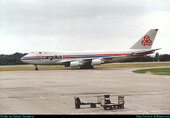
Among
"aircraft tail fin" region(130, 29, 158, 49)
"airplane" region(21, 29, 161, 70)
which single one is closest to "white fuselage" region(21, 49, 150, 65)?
"airplane" region(21, 29, 161, 70)

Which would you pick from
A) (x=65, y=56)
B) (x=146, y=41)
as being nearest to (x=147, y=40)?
(x=146, y=41)

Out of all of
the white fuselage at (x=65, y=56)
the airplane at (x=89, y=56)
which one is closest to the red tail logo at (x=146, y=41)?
the airplane at (x=89, y=56)

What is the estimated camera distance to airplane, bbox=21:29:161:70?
6119 cm

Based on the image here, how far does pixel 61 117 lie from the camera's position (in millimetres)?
11773

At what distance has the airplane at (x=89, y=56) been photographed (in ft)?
201

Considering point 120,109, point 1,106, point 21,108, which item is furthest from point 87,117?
point 1,106

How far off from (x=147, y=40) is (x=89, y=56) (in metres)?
13.4

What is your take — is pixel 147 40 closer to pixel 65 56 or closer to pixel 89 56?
pixel 89 56

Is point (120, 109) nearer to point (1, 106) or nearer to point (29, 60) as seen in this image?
point (1, 106)

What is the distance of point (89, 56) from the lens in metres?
64.0

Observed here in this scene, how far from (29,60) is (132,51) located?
22.1 meters

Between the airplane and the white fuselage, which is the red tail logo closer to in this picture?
the airplane

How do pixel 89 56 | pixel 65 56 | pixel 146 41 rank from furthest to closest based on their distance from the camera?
1. pixel 146 41
2. pixel 89 56
3. pixel 65 56

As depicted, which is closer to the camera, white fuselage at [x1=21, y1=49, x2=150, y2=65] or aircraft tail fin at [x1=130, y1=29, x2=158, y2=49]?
white fuselage at [x1=21, y1=49, x2=150, y2=65]
